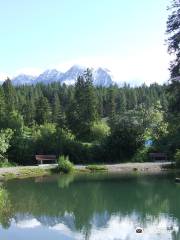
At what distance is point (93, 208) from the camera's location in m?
28.1

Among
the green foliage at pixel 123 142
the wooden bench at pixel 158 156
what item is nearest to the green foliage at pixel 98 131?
the green foliage at pixel 123 142

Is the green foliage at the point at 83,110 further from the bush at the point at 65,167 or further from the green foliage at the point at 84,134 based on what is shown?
the bush at the point at 65,167

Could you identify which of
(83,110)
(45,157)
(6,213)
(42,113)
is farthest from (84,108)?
(6,213)

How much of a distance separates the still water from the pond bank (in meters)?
2.65

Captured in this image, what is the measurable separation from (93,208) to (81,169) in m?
18.6

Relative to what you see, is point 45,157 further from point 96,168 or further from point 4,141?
point 4,141

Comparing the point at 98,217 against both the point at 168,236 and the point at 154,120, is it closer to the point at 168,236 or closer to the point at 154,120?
the point at 168,236

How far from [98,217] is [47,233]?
4.05m

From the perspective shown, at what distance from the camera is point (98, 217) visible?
24828mm

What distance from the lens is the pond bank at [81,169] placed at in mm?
43194

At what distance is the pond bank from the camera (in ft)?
142

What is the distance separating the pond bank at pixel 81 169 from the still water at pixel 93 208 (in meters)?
2.65

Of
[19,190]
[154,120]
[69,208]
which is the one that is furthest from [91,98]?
[69,208]

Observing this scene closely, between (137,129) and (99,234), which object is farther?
(137,129)
